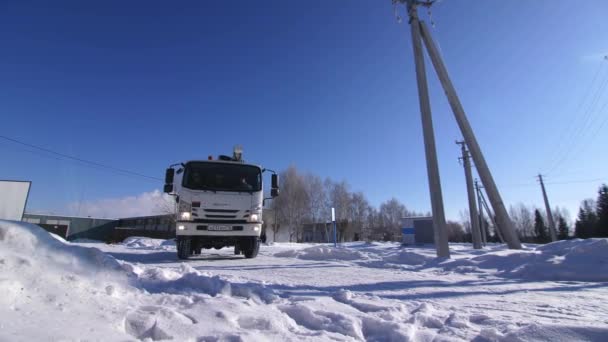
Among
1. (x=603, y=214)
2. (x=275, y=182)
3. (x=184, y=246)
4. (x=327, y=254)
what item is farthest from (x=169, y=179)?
(x=603, y=214)

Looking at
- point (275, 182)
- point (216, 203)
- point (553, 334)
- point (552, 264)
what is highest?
point (275, 182)

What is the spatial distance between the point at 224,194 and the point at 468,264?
6.21 meters

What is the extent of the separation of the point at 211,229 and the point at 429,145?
23.6ft

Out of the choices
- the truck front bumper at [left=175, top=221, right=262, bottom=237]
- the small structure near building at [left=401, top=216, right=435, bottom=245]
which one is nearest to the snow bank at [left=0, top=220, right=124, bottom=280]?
the truck front bumper at [left=175, top=221, right=262, bottom=237]

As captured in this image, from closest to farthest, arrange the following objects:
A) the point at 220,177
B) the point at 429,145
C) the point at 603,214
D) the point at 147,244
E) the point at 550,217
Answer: the point at 220,177 → the point at 429,145 → the point at 147,244 → the point at 550,217 → the point at 603,214

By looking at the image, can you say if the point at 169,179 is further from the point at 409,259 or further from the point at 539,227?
the point at 539,227

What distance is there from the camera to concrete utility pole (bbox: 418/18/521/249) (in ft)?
34.6

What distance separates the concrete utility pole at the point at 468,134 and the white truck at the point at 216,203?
759 cm

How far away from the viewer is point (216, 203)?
764 centimetres

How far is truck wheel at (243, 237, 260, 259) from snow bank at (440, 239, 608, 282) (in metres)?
4.83

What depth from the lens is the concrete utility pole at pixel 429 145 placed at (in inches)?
359

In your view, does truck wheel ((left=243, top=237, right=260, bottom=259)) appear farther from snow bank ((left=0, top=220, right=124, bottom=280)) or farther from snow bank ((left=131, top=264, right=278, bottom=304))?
snow bank ((left=0, top=220, right=124, bottom=280))

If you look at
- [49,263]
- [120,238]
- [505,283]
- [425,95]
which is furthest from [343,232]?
[49,263]

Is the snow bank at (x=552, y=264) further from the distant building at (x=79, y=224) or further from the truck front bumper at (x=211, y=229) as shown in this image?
the distant building at (x=79, y=224)
